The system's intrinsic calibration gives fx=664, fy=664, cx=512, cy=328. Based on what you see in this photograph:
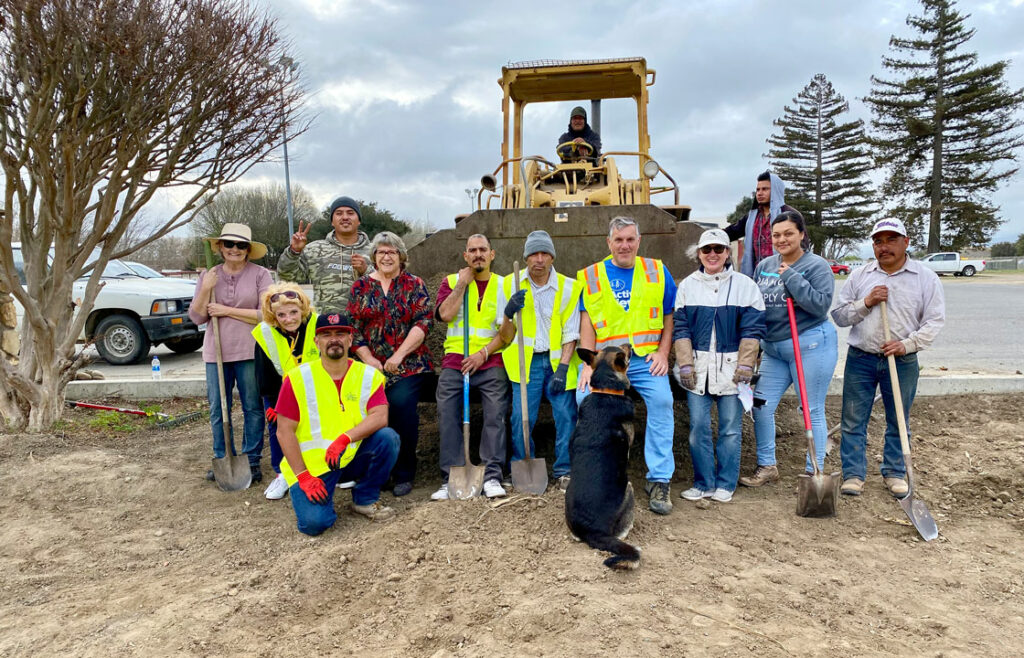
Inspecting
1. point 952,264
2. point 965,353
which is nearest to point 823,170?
point 952,264

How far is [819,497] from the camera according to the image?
3.83 metres

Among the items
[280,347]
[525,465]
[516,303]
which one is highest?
[516,303]

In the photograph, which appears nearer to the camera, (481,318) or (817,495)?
(817,495)

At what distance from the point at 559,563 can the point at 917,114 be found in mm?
46183

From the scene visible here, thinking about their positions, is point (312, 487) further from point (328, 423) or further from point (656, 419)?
point (656, 419)

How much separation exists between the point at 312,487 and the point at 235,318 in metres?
1.52

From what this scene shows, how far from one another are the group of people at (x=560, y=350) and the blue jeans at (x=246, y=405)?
1.7 inches

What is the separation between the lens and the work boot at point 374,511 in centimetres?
403

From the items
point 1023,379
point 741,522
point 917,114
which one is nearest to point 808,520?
point 741,522

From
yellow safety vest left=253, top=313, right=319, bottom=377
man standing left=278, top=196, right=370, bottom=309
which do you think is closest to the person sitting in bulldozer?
man standing left=278, top=196, right=370, bottom=309

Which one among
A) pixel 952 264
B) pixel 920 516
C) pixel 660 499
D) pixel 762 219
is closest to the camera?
pixel 920 516

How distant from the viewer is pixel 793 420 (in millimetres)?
5891

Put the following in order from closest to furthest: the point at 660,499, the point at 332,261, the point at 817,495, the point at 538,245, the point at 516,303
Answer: the point at 817,495 < the point at 660,499 < the point at 516,303 < the point at 538,245 < the point at 332,261

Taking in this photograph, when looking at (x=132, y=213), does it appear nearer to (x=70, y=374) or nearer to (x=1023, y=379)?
(x=70, y=374)
